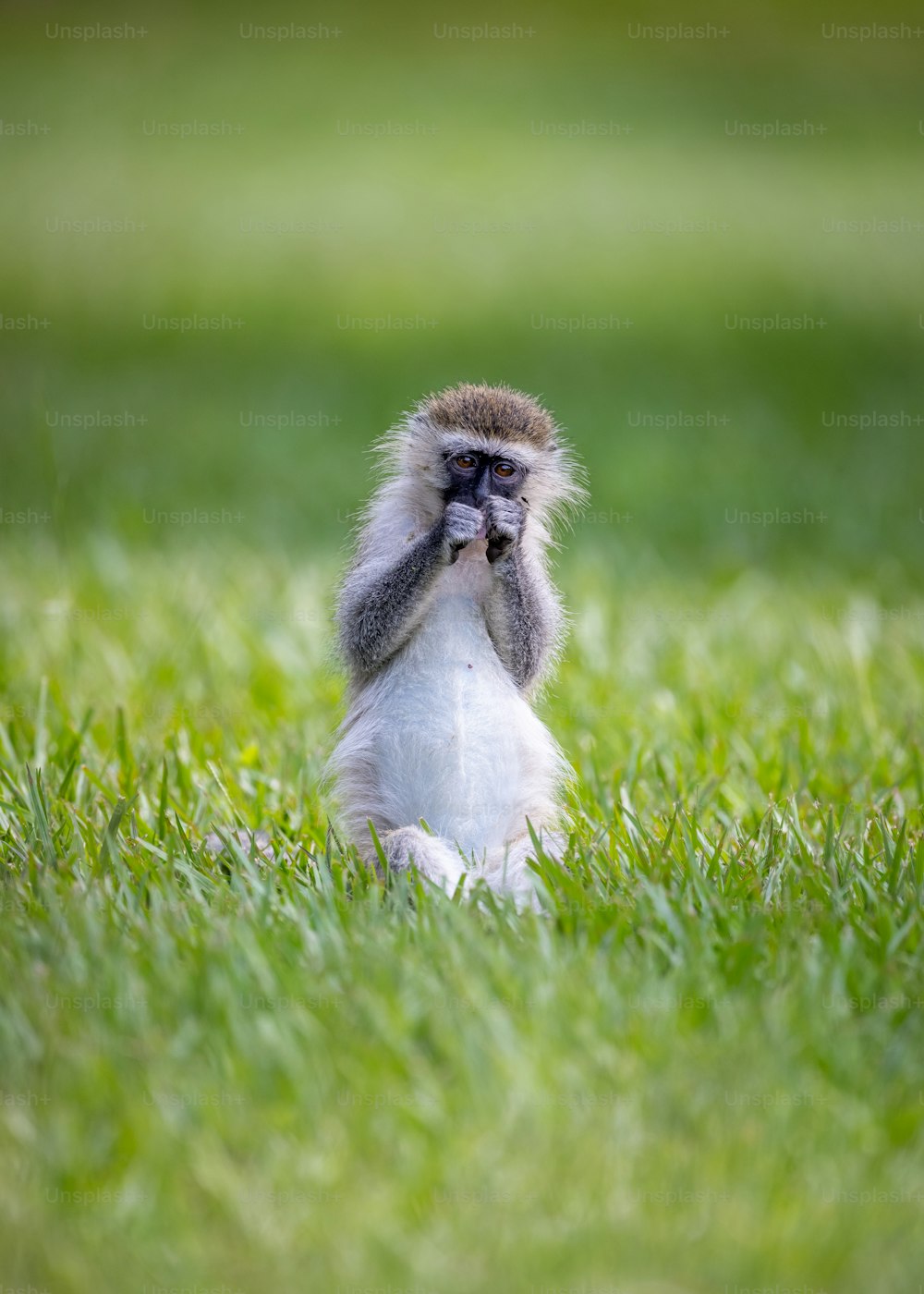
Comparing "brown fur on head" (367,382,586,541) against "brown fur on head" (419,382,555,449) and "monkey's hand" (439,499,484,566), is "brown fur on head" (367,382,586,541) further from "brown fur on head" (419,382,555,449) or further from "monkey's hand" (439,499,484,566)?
"monkey's hand" (439,499,484,566)

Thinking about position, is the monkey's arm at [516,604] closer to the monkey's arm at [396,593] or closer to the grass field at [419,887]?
the monkey's arm at [396,593]

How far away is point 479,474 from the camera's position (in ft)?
12.1

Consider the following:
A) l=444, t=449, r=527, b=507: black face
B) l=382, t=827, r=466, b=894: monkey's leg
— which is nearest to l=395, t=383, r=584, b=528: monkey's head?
l=444, t=449, r=527, b=507: black face

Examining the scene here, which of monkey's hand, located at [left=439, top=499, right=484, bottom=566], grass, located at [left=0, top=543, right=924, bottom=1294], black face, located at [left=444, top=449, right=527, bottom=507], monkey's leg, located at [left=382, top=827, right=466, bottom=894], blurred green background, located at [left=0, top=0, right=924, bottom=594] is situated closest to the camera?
grass, located at [left=0, top=543, right=924, bottom=1294]

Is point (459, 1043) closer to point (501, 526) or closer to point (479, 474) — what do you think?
point (501, 526)

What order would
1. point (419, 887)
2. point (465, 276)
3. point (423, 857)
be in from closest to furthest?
point (419, 887) → point (423, 857) → point (465, 276)

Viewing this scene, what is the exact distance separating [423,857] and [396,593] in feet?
2.40

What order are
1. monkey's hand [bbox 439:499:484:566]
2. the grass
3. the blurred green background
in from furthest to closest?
the blurred green background
monkey's hand [bbox 439:499:484:566]
the grass

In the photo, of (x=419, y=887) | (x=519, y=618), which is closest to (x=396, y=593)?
(x=519, y=618)

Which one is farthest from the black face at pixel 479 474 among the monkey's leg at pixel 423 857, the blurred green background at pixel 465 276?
the blurred green background at pixel 465 276

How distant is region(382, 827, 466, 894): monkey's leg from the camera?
3.27m

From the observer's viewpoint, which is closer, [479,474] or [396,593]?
[396,593]

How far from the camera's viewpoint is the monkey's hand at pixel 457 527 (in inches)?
138

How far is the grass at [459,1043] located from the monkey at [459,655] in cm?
24
